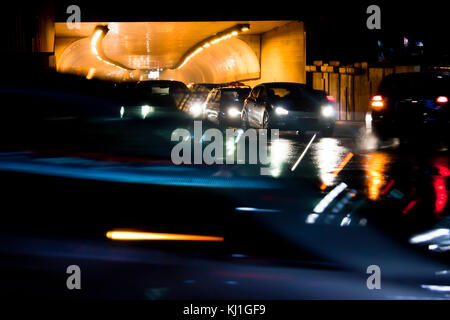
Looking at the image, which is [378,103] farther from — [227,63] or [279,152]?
[227,63]

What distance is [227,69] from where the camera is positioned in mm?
56812

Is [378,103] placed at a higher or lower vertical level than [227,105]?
lower

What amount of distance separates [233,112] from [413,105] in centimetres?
1137

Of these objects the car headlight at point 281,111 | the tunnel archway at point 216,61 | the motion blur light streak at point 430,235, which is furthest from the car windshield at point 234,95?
the motion blur light streak at point 430,235

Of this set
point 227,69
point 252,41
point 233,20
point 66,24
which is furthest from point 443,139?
point 227,69

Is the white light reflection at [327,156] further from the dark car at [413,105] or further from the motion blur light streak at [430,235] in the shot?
the motion blur light streak at [430,235]

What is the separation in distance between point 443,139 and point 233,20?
17876 millimetres

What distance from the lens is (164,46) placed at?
53688mm

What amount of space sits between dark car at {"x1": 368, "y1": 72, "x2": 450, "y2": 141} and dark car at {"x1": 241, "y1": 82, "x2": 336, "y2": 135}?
4333 millimetres

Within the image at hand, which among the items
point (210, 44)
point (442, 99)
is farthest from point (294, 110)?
point (210, 44)

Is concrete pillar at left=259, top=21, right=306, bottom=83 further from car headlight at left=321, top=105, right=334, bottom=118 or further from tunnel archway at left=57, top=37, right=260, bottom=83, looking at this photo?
car headlight at left=321, top=105, right=334, bottom=118

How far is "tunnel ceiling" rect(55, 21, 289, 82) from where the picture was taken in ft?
130

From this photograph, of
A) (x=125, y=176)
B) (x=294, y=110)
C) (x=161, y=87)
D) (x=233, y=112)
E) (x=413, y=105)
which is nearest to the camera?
(x=125, y=176)
